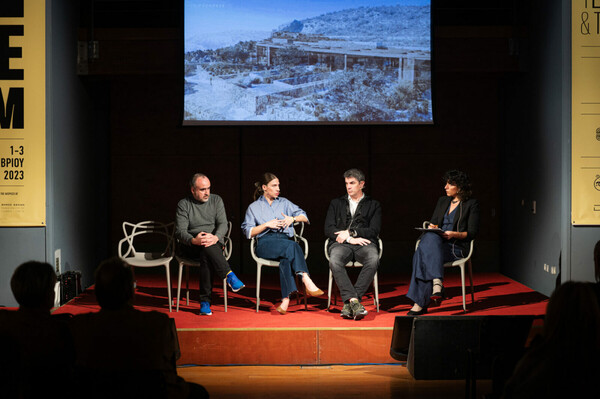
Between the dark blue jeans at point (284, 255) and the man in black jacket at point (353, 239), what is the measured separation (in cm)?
27

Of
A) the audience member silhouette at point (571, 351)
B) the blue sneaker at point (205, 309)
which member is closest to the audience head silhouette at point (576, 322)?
the audience member silhouette at point (571, 351)

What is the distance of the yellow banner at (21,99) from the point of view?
5.07 meters

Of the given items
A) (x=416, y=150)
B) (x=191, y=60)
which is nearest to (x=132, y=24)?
(x=191, y=60)

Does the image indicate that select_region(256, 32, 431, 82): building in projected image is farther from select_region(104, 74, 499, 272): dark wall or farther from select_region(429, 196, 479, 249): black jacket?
select_region(429, 196, 479, 249): black jacket

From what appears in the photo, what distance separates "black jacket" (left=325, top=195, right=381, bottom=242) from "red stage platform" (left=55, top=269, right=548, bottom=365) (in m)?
0.65

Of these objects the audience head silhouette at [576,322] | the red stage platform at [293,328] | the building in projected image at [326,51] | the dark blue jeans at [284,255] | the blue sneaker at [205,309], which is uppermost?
the building in projected image at [326,51]

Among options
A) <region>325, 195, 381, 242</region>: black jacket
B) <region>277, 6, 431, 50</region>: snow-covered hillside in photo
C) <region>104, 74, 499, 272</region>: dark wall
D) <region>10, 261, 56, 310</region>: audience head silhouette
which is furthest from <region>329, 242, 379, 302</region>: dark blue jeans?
<region>10, 261, 56, 310</region>: audience head silhouette

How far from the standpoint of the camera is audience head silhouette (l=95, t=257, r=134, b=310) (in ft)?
7.13

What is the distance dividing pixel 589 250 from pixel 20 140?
4.57 metres

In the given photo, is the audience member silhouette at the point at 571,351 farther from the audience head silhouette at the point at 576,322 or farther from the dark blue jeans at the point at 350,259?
the dark blue jeans at the point at 350,259

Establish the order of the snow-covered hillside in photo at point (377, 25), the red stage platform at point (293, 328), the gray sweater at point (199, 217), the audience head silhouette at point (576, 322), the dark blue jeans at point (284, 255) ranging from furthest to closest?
the snow-covered hillside in photo at point (377, 25), the gray sweater at point (199, 217), the dark blue jeans at point (284, 255), the red stage platform at point (293, 328), the audience head silhouette at point (576, 322)

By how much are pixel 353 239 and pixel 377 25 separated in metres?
2.22

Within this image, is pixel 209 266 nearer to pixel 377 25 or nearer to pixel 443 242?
pixel 443 242

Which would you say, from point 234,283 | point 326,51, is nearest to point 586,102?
point 326,51
